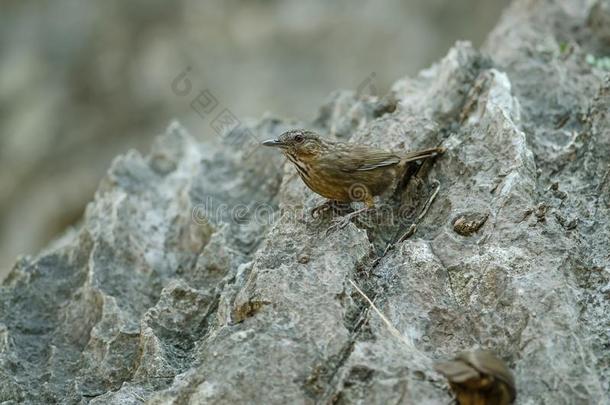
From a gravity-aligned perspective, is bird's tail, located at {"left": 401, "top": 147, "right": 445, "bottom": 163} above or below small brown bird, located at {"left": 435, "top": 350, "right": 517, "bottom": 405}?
above

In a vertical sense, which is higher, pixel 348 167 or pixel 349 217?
pixel 348 167

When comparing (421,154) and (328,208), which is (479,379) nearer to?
(328,208)

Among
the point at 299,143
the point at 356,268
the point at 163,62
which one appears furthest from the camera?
the point at 163,62

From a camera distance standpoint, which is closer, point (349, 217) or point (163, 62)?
point (349, 217)

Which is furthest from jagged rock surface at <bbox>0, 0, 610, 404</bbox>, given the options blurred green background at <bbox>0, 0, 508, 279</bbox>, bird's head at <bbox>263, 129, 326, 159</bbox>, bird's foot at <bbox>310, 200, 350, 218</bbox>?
blurred green background at <bbox>0, 0, 508, 279</bbox>

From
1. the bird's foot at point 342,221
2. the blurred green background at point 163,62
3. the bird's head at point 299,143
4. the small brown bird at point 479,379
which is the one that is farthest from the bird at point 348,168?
the blurred green background at point 163,62

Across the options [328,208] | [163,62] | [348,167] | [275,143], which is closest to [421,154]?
[348,167]

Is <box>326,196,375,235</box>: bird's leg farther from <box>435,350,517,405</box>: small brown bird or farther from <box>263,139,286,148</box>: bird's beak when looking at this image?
<box>435,350,517,405</box>: small brown bird
